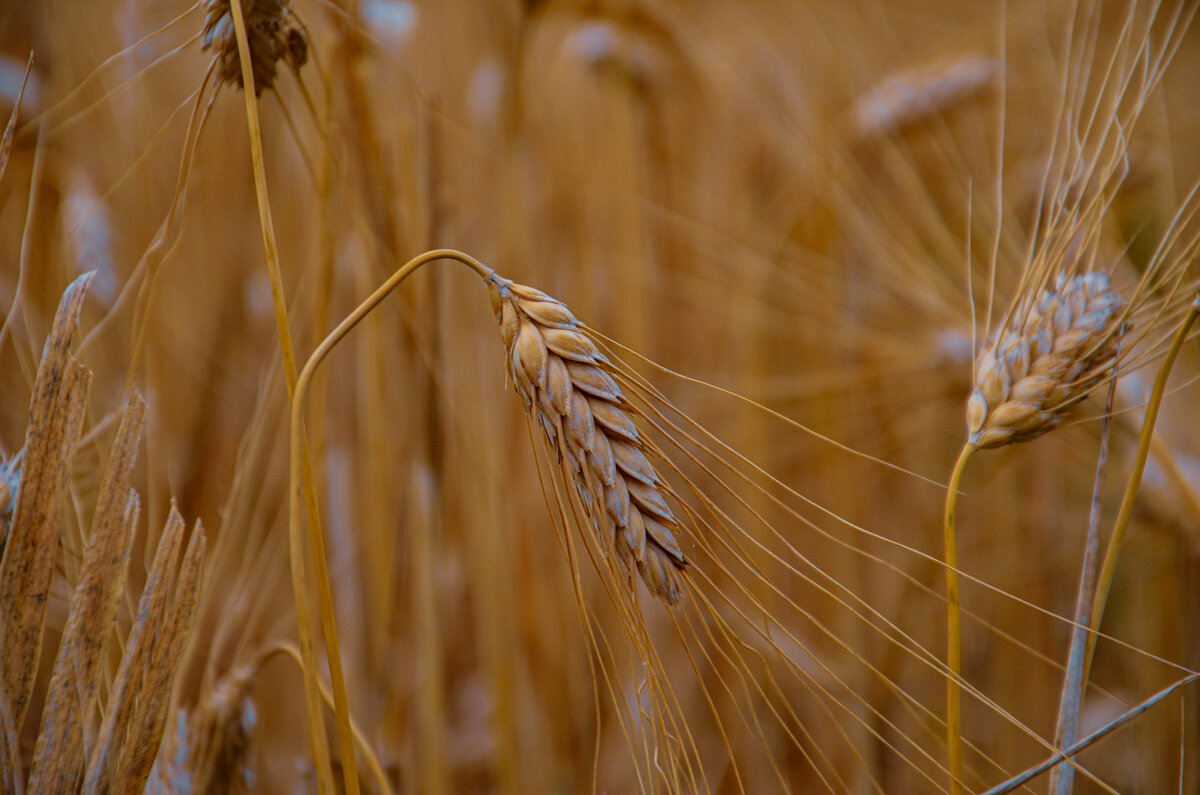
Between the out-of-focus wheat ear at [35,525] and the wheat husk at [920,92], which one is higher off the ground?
the wheat husk at [920,92]

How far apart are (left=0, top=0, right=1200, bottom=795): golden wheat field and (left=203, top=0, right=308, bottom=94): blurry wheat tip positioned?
0.01 metres

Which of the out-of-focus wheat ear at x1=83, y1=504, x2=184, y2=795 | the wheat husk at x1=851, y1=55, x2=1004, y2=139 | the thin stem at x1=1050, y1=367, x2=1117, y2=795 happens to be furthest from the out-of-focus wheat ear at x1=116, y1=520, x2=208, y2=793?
the wheat husk at x1=851, y1=55, x2=1004, y2=139

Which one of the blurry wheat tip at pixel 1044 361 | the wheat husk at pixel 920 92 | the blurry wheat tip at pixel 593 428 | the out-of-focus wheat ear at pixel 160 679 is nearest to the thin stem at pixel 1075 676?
the blurry wheat tip at pixel 1044 361

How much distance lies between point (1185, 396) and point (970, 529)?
30cm

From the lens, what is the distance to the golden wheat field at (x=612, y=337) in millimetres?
664

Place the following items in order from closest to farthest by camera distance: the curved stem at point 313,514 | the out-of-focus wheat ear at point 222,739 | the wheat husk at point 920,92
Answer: the curved stem at point 313,514
the out-of-focus wheat ear at point 222,739
the wheat husk at point 920,92

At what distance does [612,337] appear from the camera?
2.60 feet

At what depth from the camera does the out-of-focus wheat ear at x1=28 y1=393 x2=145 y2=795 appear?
42 cm

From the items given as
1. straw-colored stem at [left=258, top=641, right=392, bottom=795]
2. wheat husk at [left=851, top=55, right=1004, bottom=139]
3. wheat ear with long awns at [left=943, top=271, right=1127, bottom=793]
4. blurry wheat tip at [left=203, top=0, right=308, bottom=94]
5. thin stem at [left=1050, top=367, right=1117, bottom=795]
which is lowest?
thin stem at [left=1050, top=367, right=1117, bottom=795]

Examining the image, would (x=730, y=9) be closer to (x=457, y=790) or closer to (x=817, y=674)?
(x=817, y=674)

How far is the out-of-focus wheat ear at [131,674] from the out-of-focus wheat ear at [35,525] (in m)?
0.05

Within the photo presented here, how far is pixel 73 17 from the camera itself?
27.2 inches

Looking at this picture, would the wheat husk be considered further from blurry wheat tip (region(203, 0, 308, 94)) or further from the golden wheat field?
blurry wheat tip (region(203, 0, 308, 94))

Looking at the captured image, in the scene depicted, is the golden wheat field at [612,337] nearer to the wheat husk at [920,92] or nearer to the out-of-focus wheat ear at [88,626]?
the wheat husk at [920,92]
